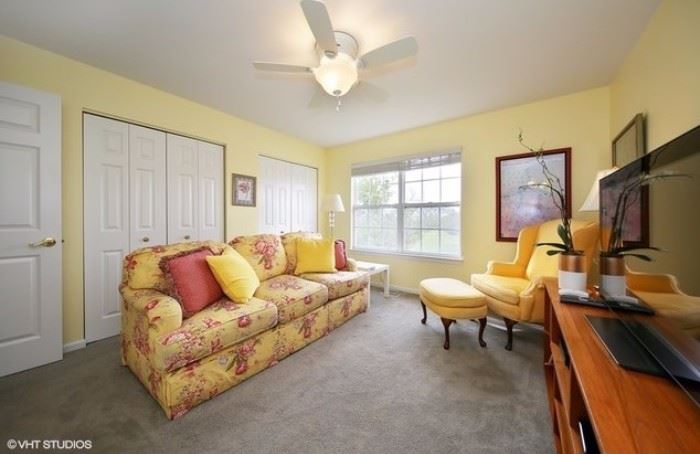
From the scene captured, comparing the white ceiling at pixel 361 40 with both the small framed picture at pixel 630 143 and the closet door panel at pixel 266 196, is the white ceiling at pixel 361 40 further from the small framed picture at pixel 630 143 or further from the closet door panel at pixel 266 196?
the closet door panel at pixel 266 196

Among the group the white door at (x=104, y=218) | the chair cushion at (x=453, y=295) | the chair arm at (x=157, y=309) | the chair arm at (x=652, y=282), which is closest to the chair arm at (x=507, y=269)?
the chair cushion at (x=453, y=295)

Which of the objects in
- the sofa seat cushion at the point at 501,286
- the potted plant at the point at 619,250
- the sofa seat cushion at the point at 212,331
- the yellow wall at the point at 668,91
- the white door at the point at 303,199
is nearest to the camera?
the yellow wall at the point at 668,91

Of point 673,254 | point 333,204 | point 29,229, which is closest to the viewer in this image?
point 673,254

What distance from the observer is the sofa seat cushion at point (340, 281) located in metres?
2.54

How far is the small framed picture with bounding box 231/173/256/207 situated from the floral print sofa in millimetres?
1003

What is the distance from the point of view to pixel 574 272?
149 centimetres

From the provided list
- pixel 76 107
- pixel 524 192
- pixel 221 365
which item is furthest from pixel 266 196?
pixel 524 192

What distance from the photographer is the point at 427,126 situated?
3.54 meters

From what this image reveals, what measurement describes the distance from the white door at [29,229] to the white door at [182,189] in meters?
0.84

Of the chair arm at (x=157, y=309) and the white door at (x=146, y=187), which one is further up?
the white door at (x=146, y=187)

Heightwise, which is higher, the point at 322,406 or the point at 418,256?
the point at 418,256

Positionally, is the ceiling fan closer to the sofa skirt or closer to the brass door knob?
the sofa skirt

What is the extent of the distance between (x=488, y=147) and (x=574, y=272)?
80.3 inches

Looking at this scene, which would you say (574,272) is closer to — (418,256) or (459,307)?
(459,307)
